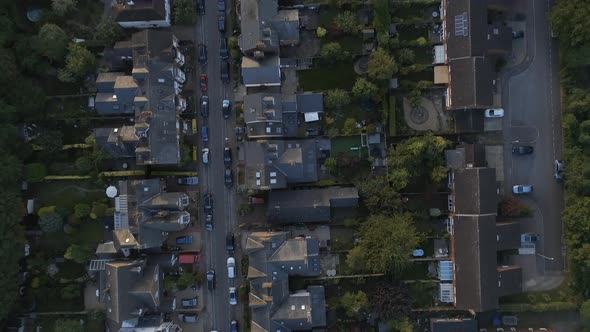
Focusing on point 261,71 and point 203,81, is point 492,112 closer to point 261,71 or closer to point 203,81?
point 261,71

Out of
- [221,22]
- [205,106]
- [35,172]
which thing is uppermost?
[221,22]

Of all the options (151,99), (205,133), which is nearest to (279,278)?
(205,133)

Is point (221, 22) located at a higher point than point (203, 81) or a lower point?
higher

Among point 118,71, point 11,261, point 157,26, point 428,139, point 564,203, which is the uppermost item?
point 157,26

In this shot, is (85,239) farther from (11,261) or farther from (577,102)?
(577,102)

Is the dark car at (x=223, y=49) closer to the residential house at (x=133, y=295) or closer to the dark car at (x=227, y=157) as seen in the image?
the dark car at (x=227, y=157)

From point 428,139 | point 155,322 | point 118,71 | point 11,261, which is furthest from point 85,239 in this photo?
point 428,139

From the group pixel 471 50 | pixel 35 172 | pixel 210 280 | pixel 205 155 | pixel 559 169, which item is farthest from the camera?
pixel 205 155
